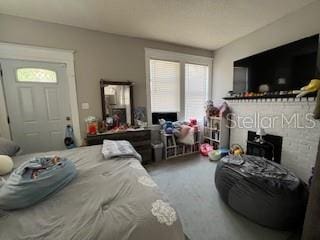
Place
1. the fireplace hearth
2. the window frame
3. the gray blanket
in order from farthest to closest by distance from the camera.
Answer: the window frame, the fireplace hearth, the gray blanket

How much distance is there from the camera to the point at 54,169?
1.15 meters

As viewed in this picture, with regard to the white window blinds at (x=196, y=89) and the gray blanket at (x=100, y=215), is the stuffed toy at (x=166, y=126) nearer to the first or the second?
the white window blinds at (x=196, y=89)

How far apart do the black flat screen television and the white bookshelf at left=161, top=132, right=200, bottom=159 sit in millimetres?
1700

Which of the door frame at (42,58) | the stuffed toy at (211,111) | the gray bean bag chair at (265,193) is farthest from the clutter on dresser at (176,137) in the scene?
the door frame at (42,58)

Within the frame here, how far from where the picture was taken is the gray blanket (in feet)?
2.51

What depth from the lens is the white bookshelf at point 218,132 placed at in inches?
142

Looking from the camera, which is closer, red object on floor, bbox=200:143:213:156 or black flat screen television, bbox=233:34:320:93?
black flat screen television, bbox=233:34:320:93

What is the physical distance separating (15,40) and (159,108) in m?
2.78

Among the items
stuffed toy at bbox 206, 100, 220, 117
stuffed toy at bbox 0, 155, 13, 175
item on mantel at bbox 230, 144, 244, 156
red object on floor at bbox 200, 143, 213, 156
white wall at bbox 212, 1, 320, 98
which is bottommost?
red object on floor at bbox 200, 143, 213, 156

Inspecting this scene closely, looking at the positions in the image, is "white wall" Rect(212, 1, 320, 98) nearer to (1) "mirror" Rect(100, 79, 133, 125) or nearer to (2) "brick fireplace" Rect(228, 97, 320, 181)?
(2) "brick fireplace" Rect(228, 97, 320, 181)

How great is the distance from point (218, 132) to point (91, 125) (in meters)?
2.83

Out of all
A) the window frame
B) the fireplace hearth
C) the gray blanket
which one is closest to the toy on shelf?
the window frame

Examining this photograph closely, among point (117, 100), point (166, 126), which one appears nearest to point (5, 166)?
point (117, 100)

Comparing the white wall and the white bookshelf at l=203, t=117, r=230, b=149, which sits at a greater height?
the white wall
